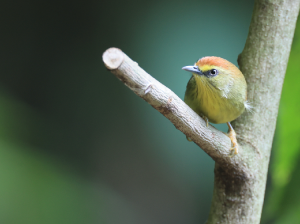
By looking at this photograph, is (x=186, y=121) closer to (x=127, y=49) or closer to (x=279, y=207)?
(x=279, y=207)

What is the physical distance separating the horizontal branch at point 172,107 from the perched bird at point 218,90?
0.09 m

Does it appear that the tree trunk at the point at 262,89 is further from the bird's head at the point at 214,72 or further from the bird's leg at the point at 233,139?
the bird's head at the point at 214,72

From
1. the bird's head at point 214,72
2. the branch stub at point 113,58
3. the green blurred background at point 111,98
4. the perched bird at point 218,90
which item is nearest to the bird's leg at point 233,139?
the perched bird at point 218,90

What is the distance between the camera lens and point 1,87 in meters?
2.66

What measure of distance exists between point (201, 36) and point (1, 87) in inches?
78.8

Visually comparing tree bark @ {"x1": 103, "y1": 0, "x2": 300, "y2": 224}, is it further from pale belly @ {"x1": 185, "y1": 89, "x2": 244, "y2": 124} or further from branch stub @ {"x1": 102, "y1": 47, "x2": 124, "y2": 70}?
branch stub @ {"x1": 102, "y1": 47, "x2": 124, "y2": 70}

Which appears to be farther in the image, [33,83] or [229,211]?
[33,83]

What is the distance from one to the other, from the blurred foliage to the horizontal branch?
0.30 metres

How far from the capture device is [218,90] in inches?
61.2

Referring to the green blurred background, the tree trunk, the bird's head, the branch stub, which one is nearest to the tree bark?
the tree trunk

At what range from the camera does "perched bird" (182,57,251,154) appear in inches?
60.4

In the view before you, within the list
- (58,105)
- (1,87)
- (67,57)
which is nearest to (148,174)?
(58,105)

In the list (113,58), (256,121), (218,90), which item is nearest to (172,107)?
(113,58)

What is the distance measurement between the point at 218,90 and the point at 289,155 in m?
0.59
